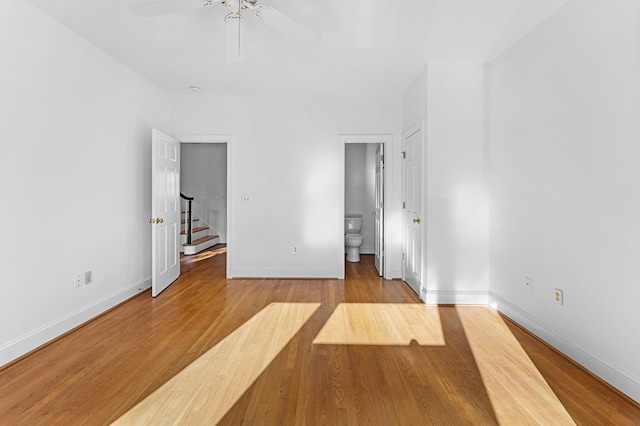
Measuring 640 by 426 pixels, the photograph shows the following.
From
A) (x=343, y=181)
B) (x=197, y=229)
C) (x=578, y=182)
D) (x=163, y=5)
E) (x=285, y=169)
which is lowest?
(x=197, y=229)

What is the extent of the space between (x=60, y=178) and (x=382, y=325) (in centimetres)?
300

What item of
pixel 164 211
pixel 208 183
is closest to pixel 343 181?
Answer: pixel 164 211

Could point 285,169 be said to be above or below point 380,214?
above

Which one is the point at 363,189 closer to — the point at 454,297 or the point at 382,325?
the point at 454,297

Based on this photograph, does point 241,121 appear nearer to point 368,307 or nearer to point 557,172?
point 368,307

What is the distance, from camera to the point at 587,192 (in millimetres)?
2154

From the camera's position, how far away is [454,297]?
3461mm

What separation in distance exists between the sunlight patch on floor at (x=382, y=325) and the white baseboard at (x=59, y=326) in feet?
6.85

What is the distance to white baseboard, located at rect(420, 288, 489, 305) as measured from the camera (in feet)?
11.3

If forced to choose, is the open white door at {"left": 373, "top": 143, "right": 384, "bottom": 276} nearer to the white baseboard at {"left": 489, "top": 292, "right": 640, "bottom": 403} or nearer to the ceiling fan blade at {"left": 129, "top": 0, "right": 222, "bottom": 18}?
the white baseboard at {"left": 489, "top": 292, "right": 640, "bottom": 403}

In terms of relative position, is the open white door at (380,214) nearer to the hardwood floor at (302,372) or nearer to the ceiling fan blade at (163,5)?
the hardwood floor at (302,372)

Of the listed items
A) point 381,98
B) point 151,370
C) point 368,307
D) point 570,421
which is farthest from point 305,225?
point 570,421

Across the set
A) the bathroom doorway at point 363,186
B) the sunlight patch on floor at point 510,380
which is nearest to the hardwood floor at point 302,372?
the sunlight patch on floor at point 510,380

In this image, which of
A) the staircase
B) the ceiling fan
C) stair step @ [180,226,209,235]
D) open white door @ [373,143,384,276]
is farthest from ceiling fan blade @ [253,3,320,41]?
stair step @ [180,226,209,235]
